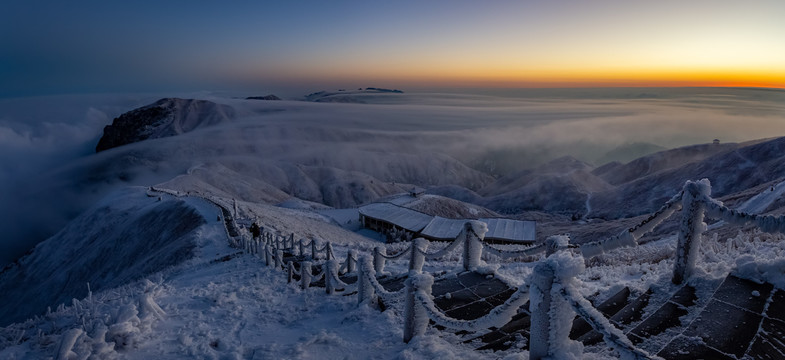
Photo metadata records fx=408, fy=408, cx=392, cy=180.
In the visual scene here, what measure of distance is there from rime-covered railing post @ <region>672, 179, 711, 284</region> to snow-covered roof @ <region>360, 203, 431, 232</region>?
1716 inches

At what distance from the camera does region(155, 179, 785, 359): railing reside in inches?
168

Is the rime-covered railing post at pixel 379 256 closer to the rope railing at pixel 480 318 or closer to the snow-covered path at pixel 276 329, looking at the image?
the snow-covered path at pixel 276 329

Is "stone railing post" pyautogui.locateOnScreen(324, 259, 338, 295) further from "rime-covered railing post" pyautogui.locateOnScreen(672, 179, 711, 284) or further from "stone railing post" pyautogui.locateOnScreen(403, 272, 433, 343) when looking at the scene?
"rime-covered railing post" pyautogui.locateOnScreen(672, 179, 711, 284)

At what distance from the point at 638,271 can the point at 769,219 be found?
13.0ft

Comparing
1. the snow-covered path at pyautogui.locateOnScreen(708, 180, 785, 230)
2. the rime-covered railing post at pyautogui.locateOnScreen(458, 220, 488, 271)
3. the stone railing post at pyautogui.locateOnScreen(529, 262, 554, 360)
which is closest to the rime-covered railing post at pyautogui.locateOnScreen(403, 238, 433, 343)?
the stone railing post at pyautogui.locateOnScreen(529, 262, 554, 360)

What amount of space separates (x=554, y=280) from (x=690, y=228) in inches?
176

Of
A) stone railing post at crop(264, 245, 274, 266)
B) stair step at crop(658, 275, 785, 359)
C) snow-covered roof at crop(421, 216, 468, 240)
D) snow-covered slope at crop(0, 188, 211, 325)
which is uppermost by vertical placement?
stair step at crop(658, 275, 785, 359)

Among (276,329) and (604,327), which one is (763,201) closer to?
(604,327)

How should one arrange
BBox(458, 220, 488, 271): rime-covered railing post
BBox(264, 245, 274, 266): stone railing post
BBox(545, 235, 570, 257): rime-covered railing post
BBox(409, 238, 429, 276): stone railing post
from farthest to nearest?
1. BBox(264, 245, 274, 266): stone railing post
2. BBox(458, 220, 488, 271): rime-covered railing post
3. BBox(409, 238, 429, 276): stone railing post
4. BBox(545, 235, 570, 257): rime-covered railing post

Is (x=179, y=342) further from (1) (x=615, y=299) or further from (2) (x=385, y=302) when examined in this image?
(1) (x=615, y=299)

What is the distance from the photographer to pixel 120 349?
7.00 meters

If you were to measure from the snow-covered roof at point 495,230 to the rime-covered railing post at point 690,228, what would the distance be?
3875 centimetres

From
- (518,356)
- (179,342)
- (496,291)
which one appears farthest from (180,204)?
(518,356)

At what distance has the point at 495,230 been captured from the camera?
4916 centimetres
